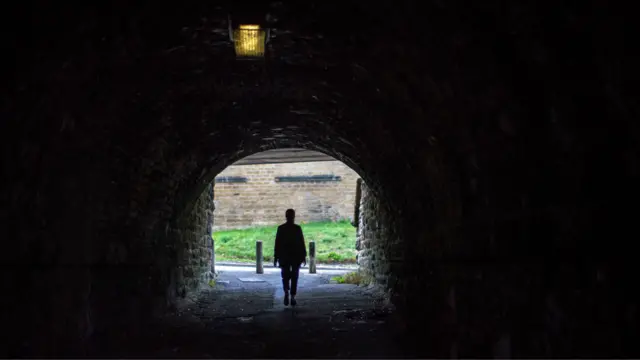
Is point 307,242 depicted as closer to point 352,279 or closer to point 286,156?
point 352,279

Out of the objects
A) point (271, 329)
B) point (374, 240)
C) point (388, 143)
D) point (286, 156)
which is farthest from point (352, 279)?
point (388, 143)

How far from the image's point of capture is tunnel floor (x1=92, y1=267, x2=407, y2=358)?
4965 millimetres

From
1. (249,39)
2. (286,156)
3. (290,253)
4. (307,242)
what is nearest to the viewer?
(249,39)

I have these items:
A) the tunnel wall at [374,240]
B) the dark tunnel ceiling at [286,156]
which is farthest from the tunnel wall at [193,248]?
the tunnel wall at [374,240]

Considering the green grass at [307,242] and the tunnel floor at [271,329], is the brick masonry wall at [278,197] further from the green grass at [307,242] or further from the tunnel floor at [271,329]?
the tunnel floor at [271,329]

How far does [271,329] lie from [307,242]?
15.5m

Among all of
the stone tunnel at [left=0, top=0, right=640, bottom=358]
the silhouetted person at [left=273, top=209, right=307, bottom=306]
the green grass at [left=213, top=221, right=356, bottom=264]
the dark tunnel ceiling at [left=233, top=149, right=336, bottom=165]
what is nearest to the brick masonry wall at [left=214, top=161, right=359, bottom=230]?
the green grass at [left=213, top=221, right=356, bottom=264]

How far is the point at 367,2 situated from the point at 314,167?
845 inches

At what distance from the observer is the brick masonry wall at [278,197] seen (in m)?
24.5

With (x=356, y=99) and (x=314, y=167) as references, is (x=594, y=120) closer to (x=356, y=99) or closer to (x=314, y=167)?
(x=356, y=99)

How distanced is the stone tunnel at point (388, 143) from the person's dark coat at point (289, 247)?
1472mm

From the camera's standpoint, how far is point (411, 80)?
4359 millimetres

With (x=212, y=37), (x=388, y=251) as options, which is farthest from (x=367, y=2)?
(x=388, y=251)

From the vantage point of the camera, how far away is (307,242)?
21.6 metres
